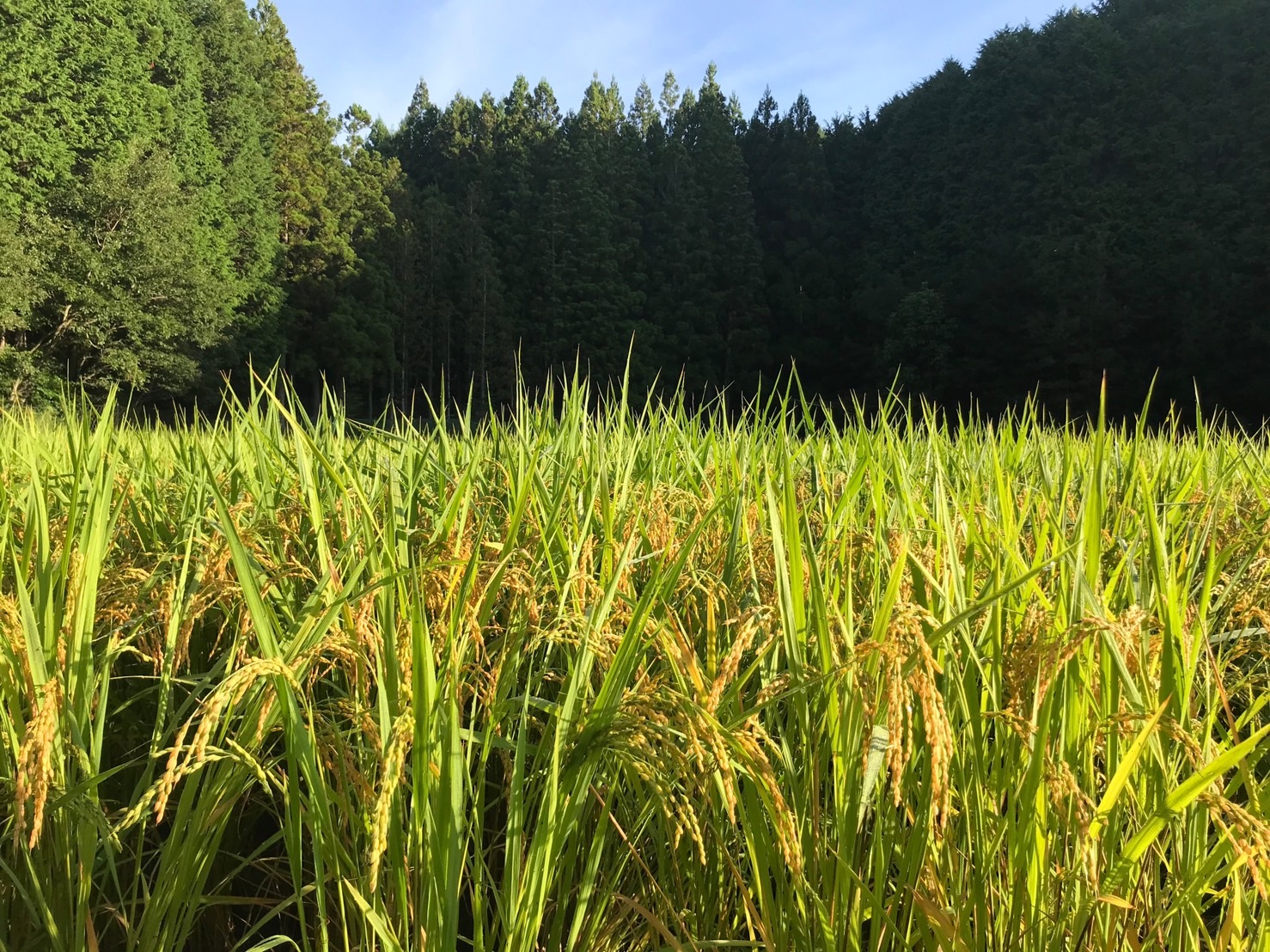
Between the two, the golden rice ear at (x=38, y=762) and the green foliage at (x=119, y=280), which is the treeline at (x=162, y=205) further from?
the golden rice ear at (x=38, y=762)

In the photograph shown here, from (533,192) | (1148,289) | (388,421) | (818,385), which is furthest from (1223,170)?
(388,421)

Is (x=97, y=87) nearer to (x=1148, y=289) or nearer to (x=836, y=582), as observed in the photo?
(x=836, y=582)

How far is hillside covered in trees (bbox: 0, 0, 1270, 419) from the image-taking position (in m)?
17.7

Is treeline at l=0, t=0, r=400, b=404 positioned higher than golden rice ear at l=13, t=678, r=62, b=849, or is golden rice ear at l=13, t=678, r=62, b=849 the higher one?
treeline at l=0, t=0, r=400, b=404

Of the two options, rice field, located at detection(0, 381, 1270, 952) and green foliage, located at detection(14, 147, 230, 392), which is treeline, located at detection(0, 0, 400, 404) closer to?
green foliage, located at detection(14, 147, 230, 392)

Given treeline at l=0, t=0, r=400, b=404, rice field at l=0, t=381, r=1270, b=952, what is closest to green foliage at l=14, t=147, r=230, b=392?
treeline at l=0, t=0, r=400, b=404

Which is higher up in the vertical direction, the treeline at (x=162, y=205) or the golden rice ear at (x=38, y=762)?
the treeline at (x=162, y=205)

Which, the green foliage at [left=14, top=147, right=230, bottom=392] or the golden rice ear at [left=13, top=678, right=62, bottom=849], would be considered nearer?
the golden rice ear at [left=13, top=678, right=62, bottom=849]

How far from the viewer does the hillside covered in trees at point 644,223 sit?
17.7m

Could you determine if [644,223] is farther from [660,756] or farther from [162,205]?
[660,756]

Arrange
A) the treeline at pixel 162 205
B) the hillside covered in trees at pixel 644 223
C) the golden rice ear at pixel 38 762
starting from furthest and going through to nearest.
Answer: the hillside covered in trees at pixel 644 223 < the treeline at pixel 162 205 < the golden rice ear at pixel 38 762

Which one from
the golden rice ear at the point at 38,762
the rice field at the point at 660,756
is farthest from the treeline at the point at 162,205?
the golden rice ear at the point at 38,762

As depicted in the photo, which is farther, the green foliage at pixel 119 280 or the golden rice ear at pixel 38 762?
the green foliage at pixel 119 280

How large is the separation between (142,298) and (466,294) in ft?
38.9
